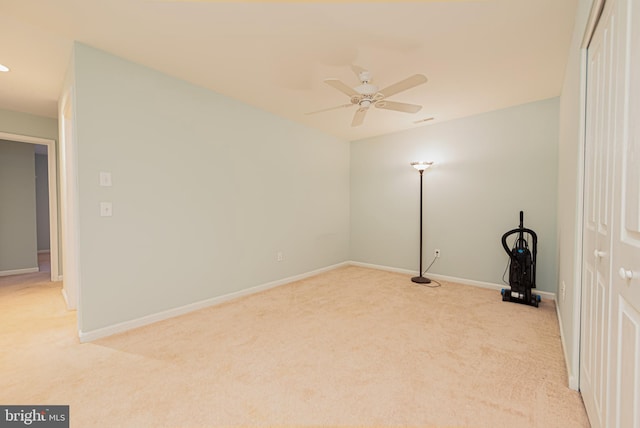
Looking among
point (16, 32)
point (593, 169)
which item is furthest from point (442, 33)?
point (16, 32)

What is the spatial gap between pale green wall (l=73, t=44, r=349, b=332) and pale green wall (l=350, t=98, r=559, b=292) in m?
1.51

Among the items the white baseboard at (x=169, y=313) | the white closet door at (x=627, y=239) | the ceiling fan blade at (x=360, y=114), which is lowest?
the white baseboard at (x=169, y=313)

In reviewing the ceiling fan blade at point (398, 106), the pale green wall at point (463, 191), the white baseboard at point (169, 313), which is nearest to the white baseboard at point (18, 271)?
the white baseboard at point (169, 313)

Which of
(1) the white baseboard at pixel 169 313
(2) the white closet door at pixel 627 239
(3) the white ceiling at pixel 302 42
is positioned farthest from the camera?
(1) the white baseboard at pixel 169 313

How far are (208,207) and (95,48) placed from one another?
171 centimetres

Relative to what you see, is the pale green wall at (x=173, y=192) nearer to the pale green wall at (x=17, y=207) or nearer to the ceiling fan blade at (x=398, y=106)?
the ceiling fan blade at (x=398, y=106)

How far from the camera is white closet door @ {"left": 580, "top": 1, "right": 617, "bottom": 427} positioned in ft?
4.01

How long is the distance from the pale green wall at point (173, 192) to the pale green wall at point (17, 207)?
4054 mm

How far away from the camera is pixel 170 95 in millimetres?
2900

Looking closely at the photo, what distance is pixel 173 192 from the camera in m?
2.93

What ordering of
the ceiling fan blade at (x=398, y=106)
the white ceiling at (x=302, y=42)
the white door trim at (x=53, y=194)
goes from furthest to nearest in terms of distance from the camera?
the white door trim at (x=53, y=194) → the ceiling fan blade at (x=398, y=106) → the white ceiling at (x=302, y=42)

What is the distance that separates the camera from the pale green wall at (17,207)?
4738 mm

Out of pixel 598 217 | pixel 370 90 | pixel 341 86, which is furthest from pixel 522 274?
pixel 341 86

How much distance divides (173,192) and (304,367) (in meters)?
2.17
